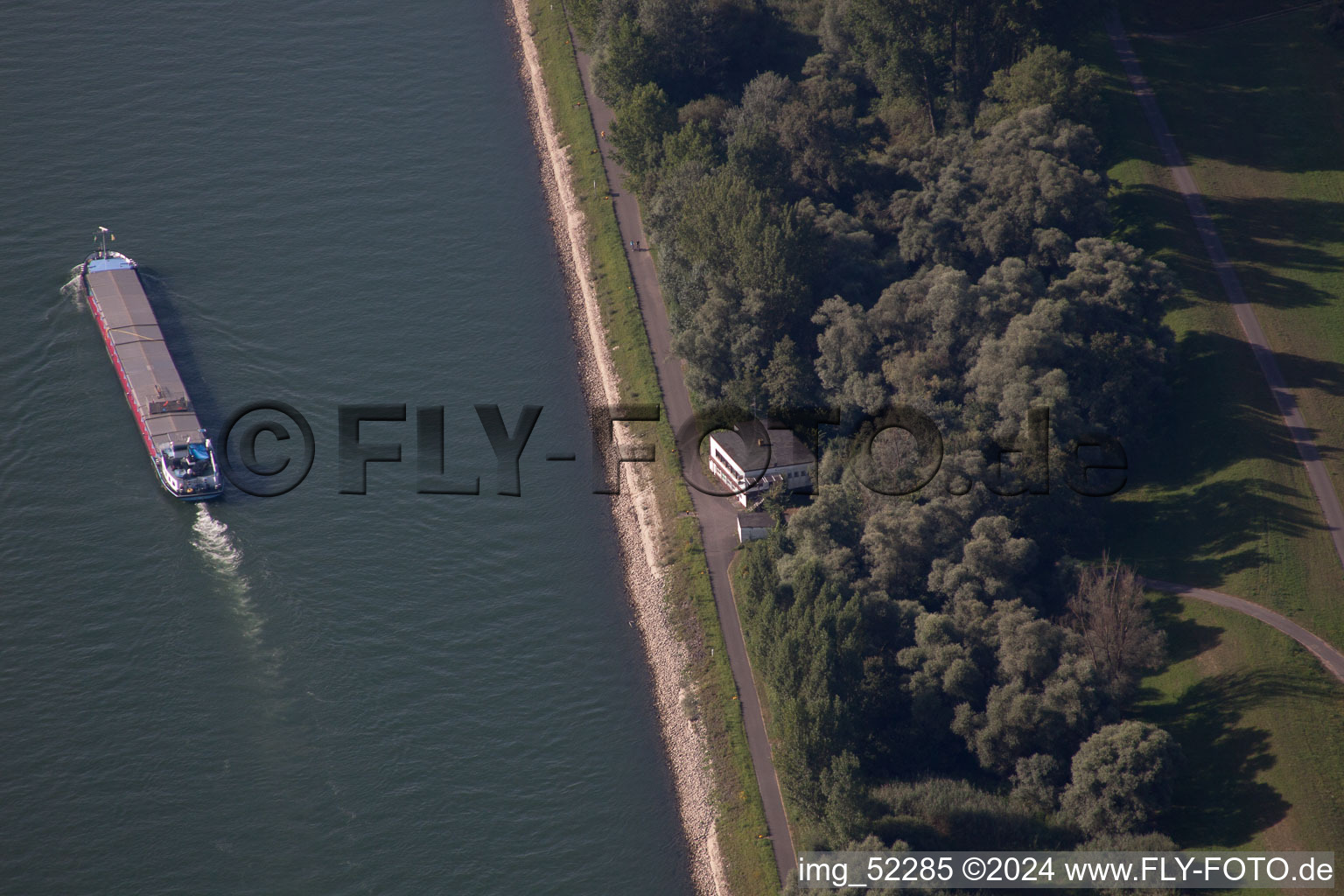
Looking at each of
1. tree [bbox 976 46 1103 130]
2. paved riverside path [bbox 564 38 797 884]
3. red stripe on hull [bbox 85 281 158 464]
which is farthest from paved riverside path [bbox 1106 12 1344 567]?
red stripe on hull [bbox 85 281 158 464]

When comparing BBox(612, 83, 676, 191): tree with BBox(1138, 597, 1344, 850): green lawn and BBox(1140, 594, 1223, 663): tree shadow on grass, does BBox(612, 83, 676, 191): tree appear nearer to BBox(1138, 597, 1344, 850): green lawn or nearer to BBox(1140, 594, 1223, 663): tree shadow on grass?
BBox(1140, 594, 1223, 663): tree shadow on grass

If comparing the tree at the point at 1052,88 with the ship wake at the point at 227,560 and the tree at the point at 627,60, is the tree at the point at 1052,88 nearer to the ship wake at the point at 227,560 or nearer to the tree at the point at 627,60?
the tree at the point at 627,60

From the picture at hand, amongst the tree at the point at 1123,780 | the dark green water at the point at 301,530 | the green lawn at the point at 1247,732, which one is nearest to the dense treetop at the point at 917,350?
the tree at the point at 1123,780

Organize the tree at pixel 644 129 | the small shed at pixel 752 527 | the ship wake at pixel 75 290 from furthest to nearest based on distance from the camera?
the tree at pixel 644 129 < the ship wake at pixel 75 290 < the small shed at pixel 752 527

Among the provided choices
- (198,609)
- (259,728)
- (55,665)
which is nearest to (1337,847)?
(259,728)

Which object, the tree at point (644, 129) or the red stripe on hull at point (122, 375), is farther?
the tree at point (644, 129)
